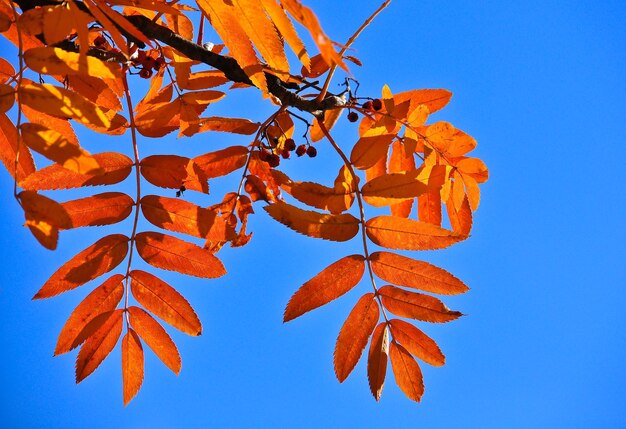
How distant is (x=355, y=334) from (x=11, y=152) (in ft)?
3.43

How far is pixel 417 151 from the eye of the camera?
6.62 feet

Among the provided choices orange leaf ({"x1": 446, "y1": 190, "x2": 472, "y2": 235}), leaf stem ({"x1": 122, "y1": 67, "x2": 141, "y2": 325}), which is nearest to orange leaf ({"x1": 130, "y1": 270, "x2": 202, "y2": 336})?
leaf stem ({"x1": 122, "y1": 67, "x2": 141, "y2": 325})

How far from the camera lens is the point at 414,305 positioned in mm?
1682

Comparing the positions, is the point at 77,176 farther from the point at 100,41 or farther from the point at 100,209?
the point at 100,41

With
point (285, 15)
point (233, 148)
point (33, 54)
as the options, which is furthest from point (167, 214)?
point (285, 15)

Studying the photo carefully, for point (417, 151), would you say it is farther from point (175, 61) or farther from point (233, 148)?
point (175, 61)

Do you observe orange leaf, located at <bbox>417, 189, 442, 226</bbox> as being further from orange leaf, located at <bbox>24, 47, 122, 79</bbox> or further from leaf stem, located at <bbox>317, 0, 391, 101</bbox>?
orange leaf, located at <bbox>24, 47, 122, 79</bbox>

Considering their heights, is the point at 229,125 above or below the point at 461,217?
above

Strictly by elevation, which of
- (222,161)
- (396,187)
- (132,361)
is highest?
(222,161)

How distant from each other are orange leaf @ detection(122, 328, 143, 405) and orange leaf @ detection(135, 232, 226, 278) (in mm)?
272

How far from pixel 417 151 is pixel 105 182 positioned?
1.05 meters

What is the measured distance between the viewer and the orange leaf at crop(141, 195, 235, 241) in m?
1.54

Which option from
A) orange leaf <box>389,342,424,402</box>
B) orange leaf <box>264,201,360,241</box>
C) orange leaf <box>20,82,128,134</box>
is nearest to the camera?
orange leaf <box>20,82,128,134</box>

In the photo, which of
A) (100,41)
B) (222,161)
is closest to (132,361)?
(222,161)
